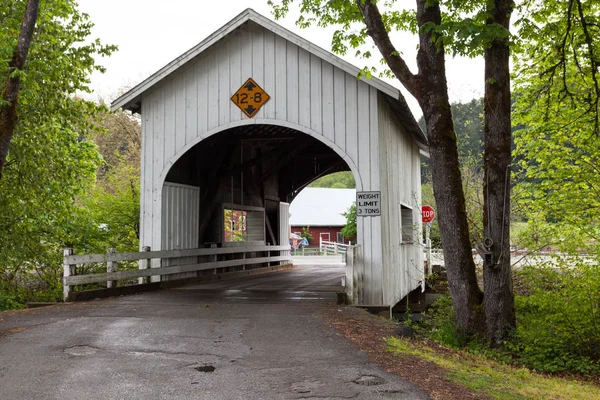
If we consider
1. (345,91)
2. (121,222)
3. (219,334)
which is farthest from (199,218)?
(219,334)

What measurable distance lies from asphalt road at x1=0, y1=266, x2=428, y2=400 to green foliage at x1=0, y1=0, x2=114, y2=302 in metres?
5.34

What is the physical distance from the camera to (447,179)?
8.71 metres

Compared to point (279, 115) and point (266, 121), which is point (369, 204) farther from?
point (266, 121)

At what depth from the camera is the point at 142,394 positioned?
5039 millimetres

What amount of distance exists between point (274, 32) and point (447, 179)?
514 cm

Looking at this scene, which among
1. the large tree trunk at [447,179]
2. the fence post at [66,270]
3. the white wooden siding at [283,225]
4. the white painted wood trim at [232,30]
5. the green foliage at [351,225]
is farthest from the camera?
the green foliage at [351,225]

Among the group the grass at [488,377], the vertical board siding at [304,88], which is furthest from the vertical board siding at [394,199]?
the grass at [488,377]

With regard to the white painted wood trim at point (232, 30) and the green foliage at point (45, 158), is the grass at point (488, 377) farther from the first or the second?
the green foliage at point (45, 158)

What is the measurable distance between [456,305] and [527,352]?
116 centimetres

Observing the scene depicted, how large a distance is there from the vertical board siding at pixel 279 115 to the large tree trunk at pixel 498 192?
279cm

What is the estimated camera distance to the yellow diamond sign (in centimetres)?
1215

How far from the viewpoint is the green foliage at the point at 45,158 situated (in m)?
13.7

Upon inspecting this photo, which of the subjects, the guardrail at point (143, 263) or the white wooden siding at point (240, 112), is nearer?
the guardrail at point (143, 263)

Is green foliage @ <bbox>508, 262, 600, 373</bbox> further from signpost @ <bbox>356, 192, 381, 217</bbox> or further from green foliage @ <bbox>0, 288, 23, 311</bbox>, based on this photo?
green foliage @ <bbox>0, 288, 23, 311</bbox>
